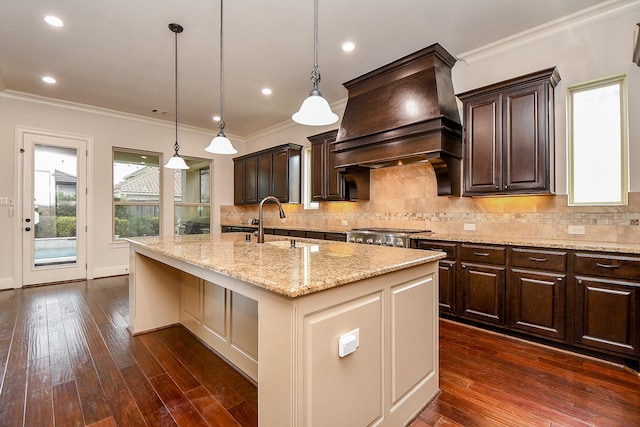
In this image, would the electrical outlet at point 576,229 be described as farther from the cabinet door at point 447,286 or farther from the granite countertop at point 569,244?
the cabinet door at point 447,286

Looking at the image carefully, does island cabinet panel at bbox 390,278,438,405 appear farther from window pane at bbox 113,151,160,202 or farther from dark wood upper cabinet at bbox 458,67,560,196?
window pane at bbox 113,151,160,202

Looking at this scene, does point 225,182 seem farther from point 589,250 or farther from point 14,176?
point 589,250

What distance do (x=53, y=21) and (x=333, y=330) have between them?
371cm

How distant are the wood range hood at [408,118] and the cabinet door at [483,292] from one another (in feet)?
3.22

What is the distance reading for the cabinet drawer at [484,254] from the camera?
271cm

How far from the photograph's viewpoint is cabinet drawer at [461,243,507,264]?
2708mm

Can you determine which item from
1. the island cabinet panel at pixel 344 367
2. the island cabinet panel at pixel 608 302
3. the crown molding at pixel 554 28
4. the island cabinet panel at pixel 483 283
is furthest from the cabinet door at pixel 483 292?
the crown molding at pixel 554 28

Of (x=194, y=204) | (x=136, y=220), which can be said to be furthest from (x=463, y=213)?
(x=136, y=220)

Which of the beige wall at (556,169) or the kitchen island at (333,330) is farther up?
the beige wall at (556,169)

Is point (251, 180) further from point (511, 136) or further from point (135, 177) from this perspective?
point (511, 136)

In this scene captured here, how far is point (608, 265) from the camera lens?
2209 mm

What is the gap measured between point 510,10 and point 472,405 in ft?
10.2

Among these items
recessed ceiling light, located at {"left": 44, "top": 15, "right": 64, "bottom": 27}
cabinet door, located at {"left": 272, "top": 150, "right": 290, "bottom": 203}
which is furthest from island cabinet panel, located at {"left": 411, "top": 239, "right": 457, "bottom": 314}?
recessed ceiling light, located at {"left": 44, "top": 15, "right": 64, "bottom": 27}

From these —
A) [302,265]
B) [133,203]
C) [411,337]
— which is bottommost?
[411,337]
